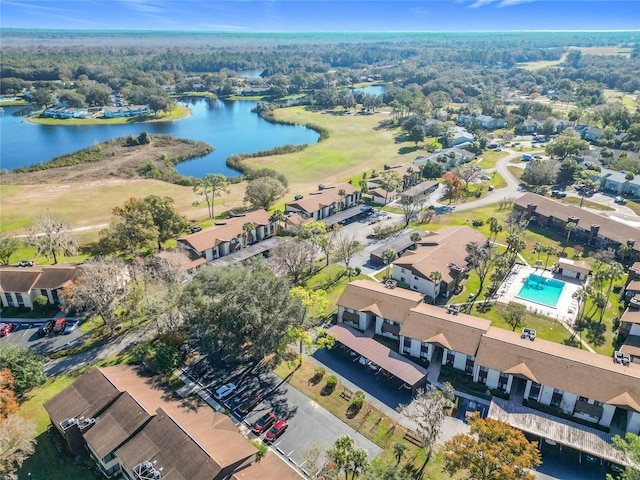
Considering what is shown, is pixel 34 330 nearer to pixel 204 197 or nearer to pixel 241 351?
pixel 241 351

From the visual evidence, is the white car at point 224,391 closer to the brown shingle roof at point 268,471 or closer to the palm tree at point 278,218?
the brown shingle roof at point 268,471

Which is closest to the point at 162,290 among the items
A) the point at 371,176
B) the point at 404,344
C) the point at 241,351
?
the point at 241,351

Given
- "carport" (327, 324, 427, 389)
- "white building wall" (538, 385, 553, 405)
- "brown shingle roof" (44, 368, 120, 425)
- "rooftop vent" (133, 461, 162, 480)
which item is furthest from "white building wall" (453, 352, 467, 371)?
"brown shingle roof" (44, 368, 120, 425)

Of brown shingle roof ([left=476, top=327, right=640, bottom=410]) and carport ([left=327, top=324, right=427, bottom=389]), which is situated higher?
brown shingle roof ([left=476, top=327, right=640, bottom=410])

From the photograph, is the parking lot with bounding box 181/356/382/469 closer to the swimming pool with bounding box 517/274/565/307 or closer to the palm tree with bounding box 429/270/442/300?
the palm tree with bounding box 429/270/442/300

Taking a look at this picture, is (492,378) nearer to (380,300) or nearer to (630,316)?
(380,300)

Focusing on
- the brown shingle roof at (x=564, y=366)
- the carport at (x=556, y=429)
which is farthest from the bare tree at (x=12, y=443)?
the brown shingle roof at (x=564, y=366)

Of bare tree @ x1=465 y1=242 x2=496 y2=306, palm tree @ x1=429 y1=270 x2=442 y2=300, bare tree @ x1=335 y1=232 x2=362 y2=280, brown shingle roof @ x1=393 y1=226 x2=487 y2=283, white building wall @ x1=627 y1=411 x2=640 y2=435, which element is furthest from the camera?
bare tree @ x1=335 y1=232 x2=362 y2=280
